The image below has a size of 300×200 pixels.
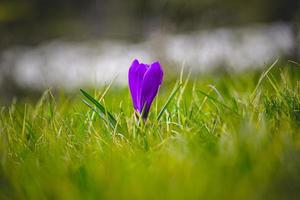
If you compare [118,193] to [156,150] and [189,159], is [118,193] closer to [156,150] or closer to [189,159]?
[189,159]

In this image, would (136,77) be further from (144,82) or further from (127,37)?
(127,37)

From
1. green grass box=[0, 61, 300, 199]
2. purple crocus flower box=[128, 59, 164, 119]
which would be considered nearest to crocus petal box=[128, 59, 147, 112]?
purple crocus flower box=[128, 59, 164, 119]

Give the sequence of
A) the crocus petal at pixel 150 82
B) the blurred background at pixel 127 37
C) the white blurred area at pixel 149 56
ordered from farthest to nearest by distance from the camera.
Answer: the blurred background at pixel 127 37 → the white blurred area at pixel 149 56 → the crocus petal at pixel 150 82

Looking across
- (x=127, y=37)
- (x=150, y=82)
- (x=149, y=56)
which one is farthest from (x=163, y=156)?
(x=127, y=37)

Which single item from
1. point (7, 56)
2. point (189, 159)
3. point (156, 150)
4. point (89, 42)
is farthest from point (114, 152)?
point (89, 42)

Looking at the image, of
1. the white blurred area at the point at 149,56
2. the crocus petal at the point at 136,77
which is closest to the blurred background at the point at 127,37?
the white blurred area at the point at 149,56

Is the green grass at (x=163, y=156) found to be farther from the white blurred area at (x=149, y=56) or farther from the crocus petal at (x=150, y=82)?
the white blurred area at (x=149, y=56)
